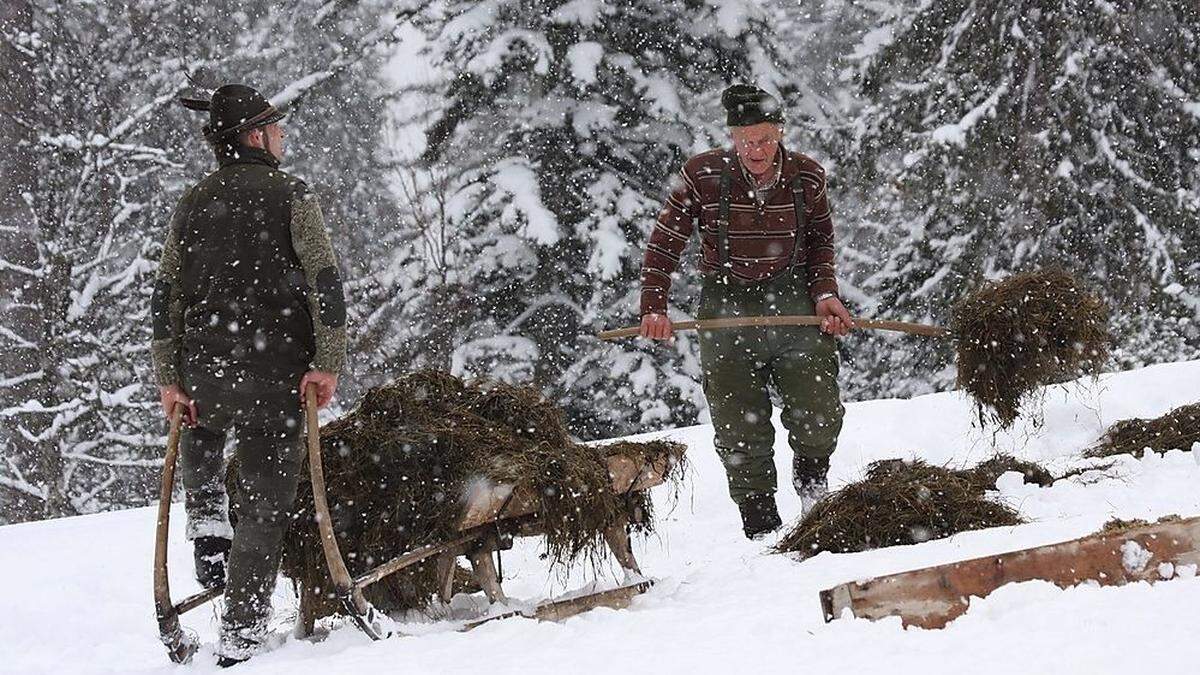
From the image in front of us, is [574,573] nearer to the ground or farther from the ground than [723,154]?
nearer to the ground

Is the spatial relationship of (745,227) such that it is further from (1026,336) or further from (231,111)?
(231,111)

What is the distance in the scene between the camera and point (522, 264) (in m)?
13.1

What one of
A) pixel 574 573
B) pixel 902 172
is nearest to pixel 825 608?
pixel 574 573

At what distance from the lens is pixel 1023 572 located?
317cm

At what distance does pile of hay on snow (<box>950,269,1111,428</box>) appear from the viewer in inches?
262

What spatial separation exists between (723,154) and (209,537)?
2.84 m

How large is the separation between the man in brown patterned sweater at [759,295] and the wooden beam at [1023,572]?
7.80ft

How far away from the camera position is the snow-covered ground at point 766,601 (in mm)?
2783

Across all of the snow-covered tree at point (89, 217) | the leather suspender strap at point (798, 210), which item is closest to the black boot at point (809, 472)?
the leather suspender strap at point (798, 210)

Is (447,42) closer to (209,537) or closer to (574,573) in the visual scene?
(574,573)

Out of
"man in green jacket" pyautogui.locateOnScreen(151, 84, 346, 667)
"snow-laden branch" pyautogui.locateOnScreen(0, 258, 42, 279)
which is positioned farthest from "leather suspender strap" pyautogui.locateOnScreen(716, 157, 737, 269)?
"snow-laden branch" pyautogui.locateOnScreen(0, 258, 42, 279)

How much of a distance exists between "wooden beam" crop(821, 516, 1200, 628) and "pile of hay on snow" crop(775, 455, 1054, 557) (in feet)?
5.40

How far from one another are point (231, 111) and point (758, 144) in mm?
2363

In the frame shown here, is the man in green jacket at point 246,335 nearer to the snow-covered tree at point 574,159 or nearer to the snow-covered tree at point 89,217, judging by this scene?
the snow-covered tree at point 574,159
